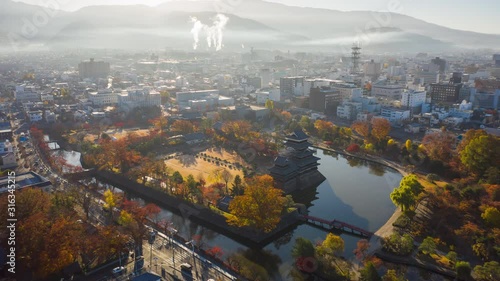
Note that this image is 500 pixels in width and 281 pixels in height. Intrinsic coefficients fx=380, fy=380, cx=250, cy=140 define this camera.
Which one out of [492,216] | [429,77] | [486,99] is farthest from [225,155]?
[429,77]

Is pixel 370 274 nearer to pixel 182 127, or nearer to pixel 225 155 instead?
pixel 225 155

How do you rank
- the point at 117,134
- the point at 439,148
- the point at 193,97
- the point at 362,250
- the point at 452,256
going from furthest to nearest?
the point at 193,97 < the point at 117,134 < the point at 439,148 < the point at 362,250 < the point at 452,256

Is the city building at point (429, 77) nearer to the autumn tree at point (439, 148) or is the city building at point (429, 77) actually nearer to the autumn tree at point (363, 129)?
the autumn tree at point (363, 129)

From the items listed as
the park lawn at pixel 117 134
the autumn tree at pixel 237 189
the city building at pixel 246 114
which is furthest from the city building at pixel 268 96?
the autumn tree at pixel 237 189

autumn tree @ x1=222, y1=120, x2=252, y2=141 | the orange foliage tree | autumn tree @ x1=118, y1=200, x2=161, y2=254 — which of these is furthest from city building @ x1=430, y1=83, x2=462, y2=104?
autumn tree @ x1=118, y1=200, x2=161, y2=254

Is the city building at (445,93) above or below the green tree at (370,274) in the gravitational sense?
above

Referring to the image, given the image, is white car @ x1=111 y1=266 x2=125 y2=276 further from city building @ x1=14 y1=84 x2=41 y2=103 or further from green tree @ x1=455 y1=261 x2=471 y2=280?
city building @ x1=14 y1=84 x2=41 y2=103

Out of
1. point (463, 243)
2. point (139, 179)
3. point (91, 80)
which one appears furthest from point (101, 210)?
point (91, 80)
